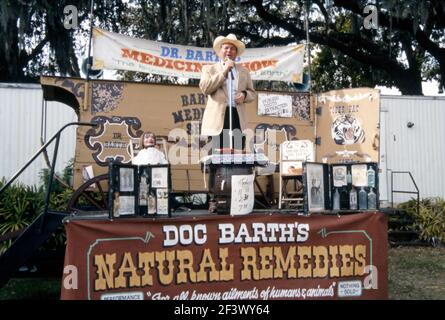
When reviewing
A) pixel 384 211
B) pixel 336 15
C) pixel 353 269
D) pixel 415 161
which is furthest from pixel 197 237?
pixel 336 15

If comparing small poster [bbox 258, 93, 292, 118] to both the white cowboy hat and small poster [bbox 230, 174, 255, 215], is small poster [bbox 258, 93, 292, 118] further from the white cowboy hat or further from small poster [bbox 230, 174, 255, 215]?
small poster [bbox 230, 174, 255, 215]

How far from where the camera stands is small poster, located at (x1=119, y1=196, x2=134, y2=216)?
3693 millimetres

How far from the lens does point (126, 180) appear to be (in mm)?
3719

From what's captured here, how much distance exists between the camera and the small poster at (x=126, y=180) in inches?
145

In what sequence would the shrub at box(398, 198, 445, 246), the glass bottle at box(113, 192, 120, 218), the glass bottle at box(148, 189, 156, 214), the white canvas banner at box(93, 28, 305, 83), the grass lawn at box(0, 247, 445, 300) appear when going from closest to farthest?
1. the glass bottle at box(113, 192, 120, 218)
2. the glass bottle at box(148, 189, 156, 214)
3. the grass lawn at box(0, 247, 445, 300)
4. the white canvas banner at box(93, 28, 305, 83)
5. the shrub at box(398, 198, 445, 246)

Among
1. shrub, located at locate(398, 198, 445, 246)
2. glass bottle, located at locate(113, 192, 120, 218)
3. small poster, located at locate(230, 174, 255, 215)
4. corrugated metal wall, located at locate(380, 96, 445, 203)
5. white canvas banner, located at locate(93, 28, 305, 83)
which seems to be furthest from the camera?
corrugated metal wall, located at locate(380, 96, 445, 203)

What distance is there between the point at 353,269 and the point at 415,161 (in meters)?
7.34

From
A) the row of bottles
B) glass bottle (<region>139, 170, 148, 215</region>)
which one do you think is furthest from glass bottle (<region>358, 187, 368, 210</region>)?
glass bottle (<region>139, 170, 148, 215</region>)

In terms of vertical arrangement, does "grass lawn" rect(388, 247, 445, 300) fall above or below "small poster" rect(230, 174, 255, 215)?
below

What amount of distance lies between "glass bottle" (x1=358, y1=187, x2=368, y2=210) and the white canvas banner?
2.99 metres

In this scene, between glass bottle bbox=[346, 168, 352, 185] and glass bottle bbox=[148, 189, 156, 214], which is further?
glass bottle bbox=[346, 168, 352, 185]

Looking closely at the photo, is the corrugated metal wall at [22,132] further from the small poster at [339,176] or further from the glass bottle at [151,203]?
the small poster at [339,176]

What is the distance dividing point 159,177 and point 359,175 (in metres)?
1.73

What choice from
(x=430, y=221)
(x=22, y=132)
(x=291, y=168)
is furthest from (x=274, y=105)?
(x=22, y=132)
